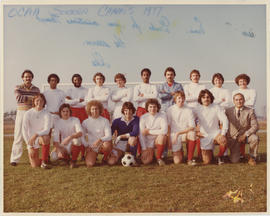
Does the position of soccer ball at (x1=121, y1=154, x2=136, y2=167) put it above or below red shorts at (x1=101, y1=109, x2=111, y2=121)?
below

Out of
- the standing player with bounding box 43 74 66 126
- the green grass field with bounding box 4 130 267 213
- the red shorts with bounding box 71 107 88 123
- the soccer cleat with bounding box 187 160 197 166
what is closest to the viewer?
the green grass field with bounding box 4 130 267 213

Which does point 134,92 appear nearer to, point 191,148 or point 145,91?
point 145,91

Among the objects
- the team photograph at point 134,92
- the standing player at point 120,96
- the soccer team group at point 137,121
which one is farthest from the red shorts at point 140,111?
the standing player at point 120,96

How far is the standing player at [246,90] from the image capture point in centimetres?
431

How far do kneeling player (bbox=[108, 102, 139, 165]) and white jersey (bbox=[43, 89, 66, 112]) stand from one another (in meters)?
0.91

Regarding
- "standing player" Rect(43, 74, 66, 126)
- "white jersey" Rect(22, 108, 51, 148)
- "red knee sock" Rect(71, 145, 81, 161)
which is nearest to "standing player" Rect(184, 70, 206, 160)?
"red knee sock" Rect(71, 145, 81, 161)

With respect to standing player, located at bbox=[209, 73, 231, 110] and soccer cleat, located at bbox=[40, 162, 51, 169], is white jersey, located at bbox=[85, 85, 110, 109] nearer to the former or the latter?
soccer cleat, located at bbox=[40, 162, 51, 169]

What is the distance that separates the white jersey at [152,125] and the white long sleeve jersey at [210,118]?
573 mm

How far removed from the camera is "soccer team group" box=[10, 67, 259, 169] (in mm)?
4242

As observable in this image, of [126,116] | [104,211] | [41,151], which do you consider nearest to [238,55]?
[126,116]

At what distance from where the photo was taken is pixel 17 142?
4.25 m

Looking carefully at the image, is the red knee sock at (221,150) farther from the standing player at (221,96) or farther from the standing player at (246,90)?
the standing player at (246,90)

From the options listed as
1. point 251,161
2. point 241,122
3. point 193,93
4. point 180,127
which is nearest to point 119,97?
point 180,127

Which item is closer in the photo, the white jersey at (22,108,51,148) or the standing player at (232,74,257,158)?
the white jersey at (22,108,51,148)
